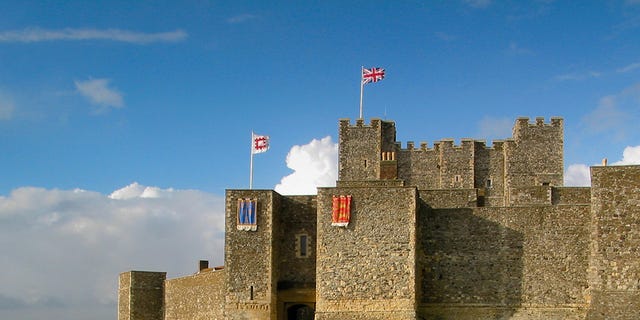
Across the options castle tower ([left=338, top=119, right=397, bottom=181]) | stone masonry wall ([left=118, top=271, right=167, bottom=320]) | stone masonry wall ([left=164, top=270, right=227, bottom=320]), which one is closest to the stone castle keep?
stone masonry wall ([left=164, top=270, right=227, bottom=320])

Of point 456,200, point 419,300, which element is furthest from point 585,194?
point 419,300

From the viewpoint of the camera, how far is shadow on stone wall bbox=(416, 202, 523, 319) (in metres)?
51.1

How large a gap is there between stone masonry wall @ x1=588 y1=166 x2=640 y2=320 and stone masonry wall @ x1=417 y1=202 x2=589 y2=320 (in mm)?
1439

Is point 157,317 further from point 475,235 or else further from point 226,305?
point 475,235

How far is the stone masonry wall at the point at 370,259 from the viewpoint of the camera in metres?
49.6

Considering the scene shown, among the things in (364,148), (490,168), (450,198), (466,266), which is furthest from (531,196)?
(364,148)

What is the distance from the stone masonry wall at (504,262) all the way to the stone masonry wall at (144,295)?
24.7 m

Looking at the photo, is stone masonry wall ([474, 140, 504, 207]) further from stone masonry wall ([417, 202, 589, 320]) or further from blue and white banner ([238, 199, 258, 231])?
blue and white banner ([238, 199, 258, 231])

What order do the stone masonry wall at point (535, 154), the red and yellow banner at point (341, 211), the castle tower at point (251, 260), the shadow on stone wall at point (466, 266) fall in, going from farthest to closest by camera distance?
1. the stone masonry wall at point (535, 154)
2. the castle tower at point (251, 260)
3. the shadow on stone wall at point (466, 266)
4. the red and yellow banner at point (341, 211)

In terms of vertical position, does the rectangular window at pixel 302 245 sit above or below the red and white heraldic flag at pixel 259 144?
below

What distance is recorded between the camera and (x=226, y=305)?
52.2m

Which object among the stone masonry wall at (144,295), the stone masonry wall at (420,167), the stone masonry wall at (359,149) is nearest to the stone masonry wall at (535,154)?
the stone masonry wall at (420,167)

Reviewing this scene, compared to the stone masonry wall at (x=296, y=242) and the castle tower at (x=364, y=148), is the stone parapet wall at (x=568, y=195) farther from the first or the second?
the castle tower at (x=364, y=148)

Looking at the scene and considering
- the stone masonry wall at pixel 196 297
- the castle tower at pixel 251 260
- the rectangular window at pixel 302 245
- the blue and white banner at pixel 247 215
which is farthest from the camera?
the stone masonry wall at pixel 196 297
